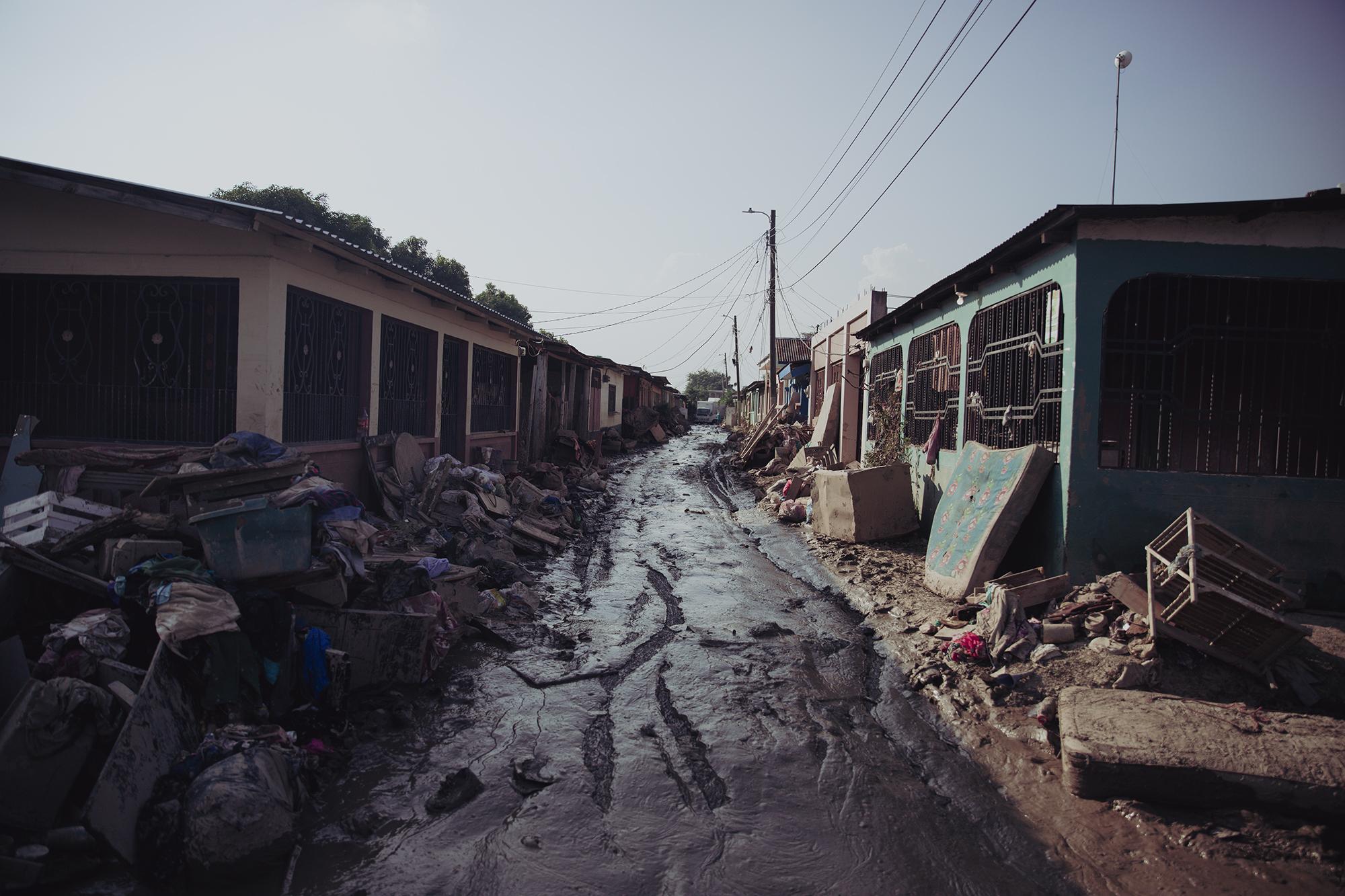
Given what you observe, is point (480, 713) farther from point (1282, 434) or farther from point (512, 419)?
point (512, 419)

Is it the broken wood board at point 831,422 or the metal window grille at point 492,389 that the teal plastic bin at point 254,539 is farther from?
the broken wood board at point 831,422

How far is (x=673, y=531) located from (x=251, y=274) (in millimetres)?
6764

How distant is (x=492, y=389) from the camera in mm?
15047

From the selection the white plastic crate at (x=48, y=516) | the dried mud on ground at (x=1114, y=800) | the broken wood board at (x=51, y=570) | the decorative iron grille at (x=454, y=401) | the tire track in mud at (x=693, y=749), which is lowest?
the tire track in mud at (x=693, y=749)

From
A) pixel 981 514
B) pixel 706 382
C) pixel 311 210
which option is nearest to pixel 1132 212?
pixel 981 514

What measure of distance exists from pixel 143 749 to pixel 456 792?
145cm

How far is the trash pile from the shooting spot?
3104mm

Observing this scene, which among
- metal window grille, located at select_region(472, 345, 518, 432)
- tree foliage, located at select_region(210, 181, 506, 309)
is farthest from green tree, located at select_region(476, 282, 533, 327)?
metal window grille, located at select_region(472, 345, 518, 432)

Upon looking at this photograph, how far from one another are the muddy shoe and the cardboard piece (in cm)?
701

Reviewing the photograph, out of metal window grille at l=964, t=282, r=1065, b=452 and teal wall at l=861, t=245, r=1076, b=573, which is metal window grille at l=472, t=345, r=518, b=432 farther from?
metal window grille at l=964, t=282, r=1065, b=452

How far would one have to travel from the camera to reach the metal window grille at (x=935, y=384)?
9664 mm

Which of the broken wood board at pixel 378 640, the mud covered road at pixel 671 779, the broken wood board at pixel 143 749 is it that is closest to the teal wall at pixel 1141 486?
the mud covered road at pixel 671 779

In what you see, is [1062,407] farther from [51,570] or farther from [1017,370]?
[51,570]

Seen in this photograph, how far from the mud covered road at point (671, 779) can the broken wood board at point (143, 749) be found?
74 cm
